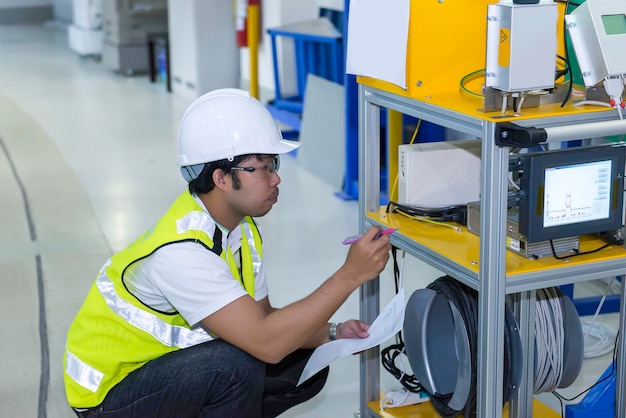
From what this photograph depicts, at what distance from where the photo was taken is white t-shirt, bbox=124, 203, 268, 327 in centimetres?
201

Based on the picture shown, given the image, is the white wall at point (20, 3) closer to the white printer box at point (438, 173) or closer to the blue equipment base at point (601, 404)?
the white printer box at point (438, 173)

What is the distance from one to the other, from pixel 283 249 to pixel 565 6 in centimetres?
237

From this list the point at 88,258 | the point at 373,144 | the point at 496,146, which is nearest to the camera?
the point at 496,146

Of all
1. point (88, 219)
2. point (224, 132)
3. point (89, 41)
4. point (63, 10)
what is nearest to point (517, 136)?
point (224, 132)

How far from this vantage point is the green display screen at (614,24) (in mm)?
1988

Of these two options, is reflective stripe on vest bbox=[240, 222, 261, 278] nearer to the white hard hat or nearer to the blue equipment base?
the white hard hat

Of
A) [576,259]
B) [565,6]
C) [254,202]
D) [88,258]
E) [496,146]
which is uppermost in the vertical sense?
[565,6]

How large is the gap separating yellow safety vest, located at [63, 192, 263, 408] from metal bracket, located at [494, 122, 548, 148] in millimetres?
691

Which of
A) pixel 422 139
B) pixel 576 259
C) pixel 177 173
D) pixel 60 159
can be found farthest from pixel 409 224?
pixel 60 159

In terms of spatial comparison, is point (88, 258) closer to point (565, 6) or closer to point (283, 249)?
point (283, 249)

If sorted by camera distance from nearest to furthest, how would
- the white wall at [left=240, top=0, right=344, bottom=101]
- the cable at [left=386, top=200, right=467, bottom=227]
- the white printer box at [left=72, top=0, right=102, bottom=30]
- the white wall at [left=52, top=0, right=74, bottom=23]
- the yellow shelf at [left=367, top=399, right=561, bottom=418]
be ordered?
the cable at [left=386, top=200, right=467, bottom=227], the yellow shelf at [left=367, top=399, right=561, bottom=418], the white wall at [left=240, top=0, right=344, bottom=101], the white printer box at [left=72, top=0, right=102, bottom=30], the white wall at [left=52, top=0, right=74, bottom=23]

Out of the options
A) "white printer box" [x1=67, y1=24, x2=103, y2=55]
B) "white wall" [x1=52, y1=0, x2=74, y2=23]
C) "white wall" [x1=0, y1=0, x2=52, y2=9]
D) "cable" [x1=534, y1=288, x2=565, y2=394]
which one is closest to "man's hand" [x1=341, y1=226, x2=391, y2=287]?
"cable" [x1=534, y1=288, x2=565, y2=394]

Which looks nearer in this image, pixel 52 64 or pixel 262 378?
pixel 262 378

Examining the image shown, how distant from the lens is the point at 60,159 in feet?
20.5
